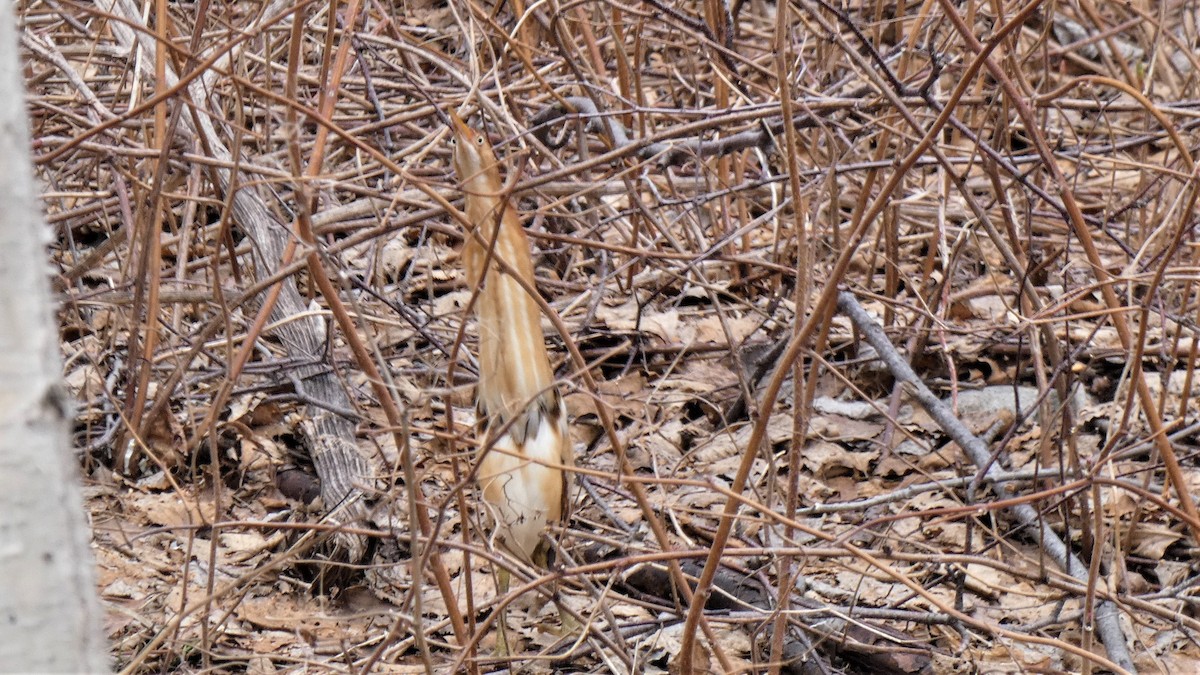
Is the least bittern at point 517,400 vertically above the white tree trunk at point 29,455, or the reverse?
the white tree trunk at point 29,455

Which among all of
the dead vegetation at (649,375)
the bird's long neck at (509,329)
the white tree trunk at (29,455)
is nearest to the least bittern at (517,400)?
the bird's long neck at (509,329)

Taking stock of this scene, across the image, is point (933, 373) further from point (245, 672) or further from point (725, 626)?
point (245, 672)

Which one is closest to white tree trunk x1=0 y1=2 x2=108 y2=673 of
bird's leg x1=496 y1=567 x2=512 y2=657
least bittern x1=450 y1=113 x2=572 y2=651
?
bird's leg x1=496 y1=567 x2=512 y2=657

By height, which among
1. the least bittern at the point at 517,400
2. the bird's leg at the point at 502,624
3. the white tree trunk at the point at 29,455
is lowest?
the bird's leg at the point at 502,624

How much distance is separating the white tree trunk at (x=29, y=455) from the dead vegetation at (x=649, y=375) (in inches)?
30.0

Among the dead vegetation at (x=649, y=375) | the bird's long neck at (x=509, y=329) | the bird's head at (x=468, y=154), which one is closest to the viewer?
the dead vegetation at (x=649, y=375)

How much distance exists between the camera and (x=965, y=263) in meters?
4.79

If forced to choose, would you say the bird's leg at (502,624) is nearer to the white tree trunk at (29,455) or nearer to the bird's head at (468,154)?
the bird's head at (468,154)

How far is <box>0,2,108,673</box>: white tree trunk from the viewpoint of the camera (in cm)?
98

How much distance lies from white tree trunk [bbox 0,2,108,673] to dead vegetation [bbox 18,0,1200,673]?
763 mm

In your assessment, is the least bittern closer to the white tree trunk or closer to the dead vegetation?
the dead vegetation

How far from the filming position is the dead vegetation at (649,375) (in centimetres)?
246

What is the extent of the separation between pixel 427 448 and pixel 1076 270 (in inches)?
104

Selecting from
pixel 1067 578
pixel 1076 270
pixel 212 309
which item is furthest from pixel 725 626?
pixel 1076 270
